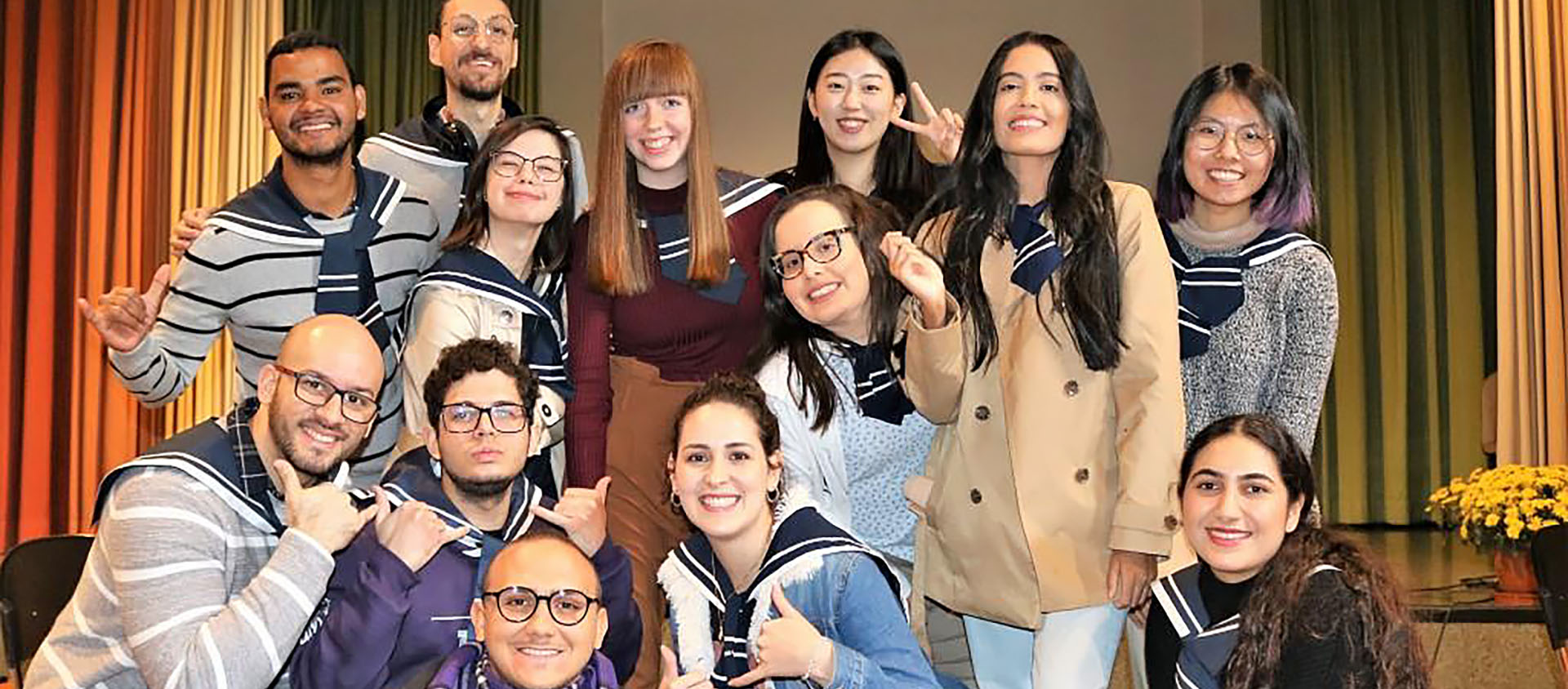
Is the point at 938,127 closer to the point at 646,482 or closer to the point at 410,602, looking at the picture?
the point at 646,482

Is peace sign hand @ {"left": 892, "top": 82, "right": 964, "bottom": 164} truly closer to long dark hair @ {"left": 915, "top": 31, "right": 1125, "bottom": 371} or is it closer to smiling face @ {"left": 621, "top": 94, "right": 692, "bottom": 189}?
long dark hair @ {"left": 915, "top": 31, "right": 1125, "bottom": 371}

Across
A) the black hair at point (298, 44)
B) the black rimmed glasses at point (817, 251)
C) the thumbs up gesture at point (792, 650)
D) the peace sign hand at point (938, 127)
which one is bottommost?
the thumbs up gesture at point (792, 650)

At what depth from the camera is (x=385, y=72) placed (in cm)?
1001

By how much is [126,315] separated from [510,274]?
0.92 meters

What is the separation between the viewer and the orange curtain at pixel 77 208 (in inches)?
232

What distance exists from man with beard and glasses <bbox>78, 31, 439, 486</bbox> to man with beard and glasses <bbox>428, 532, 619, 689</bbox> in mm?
975

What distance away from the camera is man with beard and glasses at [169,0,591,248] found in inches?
157

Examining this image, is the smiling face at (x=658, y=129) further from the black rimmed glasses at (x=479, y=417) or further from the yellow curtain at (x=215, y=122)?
the yellow curtain at (x=215, y=122)

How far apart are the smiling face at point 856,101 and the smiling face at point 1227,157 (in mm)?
716

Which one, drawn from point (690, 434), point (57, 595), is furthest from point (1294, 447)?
point (57, 595)

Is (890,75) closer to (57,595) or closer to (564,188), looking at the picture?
(564,188)

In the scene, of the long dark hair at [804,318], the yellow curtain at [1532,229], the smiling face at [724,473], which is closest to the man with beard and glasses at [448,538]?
the smiling face at [724,473]

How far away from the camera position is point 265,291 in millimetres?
3680

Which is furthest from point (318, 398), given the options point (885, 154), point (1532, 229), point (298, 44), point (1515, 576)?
point (1532, 229)
